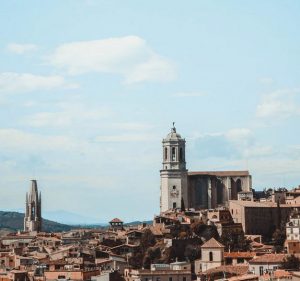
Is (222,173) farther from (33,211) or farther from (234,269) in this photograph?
(234,269)

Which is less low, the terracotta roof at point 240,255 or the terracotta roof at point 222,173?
the terracotta roof at point 222,173

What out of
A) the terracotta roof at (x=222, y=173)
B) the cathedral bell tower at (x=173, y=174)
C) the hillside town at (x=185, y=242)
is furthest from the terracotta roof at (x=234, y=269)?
the terracotta roof at (x=222, y=173)

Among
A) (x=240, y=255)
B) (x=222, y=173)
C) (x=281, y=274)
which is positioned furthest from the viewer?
(x=222, y=173)

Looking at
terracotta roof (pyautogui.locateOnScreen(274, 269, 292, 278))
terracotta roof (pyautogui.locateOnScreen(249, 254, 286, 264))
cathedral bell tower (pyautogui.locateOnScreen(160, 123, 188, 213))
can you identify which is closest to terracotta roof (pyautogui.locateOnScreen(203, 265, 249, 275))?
terracotta roof (pyautogui.locateOnScreen(249, 254, 286, 264))

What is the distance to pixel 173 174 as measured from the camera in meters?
144

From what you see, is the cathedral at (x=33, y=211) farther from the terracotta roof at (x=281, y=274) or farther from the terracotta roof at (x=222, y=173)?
the terracotta roof at (x=281, y=274)

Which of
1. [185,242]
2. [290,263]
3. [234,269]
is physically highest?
[185,242]

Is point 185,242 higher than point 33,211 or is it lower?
lower

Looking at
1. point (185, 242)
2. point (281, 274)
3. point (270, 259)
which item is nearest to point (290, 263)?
point (270, 259)

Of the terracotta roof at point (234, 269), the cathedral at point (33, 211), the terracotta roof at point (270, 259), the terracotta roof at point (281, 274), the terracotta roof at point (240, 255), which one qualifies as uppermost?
the cathedral at point (33, 211)

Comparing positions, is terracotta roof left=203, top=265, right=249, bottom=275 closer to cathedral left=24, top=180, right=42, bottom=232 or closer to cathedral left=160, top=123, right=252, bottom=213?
cathedral left=160, top=123, right=252, bottom=213

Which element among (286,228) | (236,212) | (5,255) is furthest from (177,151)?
(5,255)

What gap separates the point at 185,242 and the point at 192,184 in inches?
1589

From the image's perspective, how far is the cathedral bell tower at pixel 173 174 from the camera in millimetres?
141625
